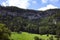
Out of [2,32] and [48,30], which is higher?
[2,32]

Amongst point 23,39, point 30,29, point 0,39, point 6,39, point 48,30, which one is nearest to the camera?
point 0,39

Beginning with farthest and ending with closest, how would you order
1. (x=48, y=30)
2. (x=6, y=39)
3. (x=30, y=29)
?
(x=30, y=29) → (x=48, y=30) → (x=6, y=39)

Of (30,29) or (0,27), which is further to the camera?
(30,29)

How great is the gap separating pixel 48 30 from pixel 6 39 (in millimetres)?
128455

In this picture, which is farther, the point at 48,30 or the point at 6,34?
the point at 48,30

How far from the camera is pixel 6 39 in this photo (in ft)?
180

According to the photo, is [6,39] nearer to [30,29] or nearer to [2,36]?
[2,36]

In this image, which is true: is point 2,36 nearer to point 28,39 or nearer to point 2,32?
point 2,32

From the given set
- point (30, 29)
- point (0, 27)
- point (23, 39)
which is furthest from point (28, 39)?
point (30, 29)

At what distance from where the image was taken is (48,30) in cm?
18125

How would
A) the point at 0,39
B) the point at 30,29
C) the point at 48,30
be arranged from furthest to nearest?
the point at 30,29 → the point at 48,30 → the point at 0,39

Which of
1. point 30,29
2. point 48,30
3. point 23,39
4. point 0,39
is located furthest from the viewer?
point 30,29

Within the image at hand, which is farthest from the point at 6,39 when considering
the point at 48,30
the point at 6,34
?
the point at 48,30

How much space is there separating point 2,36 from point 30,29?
468 feet
